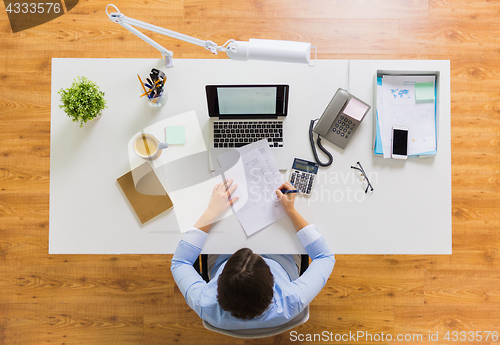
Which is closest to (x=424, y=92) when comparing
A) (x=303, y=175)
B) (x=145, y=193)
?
(x=303, y=175)

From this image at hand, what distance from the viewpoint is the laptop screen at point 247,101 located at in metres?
1.08

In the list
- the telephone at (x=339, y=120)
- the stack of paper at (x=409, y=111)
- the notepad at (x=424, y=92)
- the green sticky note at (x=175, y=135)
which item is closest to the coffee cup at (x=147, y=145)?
the green sticky note at (x=175, y=135)

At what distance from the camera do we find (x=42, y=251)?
1.81 meters

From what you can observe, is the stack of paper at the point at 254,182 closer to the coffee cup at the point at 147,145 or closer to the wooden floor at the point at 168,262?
the coffee cup at the point at 147,145

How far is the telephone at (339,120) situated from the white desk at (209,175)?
0.11 ft

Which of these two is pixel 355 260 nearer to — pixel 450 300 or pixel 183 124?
pixel 450 300

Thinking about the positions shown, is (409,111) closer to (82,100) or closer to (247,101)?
(247,101)

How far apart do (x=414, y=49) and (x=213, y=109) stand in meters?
1.38

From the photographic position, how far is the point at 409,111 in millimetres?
1224

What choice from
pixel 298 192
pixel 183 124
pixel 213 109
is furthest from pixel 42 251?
pixel 298 192

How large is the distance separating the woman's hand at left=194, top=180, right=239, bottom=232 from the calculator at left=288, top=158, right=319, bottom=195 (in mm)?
231

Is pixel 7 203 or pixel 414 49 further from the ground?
pixel 414 49

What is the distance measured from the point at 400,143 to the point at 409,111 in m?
0.14

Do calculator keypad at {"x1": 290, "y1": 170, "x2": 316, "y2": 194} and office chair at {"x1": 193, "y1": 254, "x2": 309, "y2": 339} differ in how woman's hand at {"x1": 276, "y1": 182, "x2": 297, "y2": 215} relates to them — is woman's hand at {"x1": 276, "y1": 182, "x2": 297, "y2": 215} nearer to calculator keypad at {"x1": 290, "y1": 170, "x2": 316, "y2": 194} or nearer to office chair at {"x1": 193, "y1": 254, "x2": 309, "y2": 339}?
calculator keypad at {"x1": 290, "y1": 170, "x2": 316, "y2": 194}
